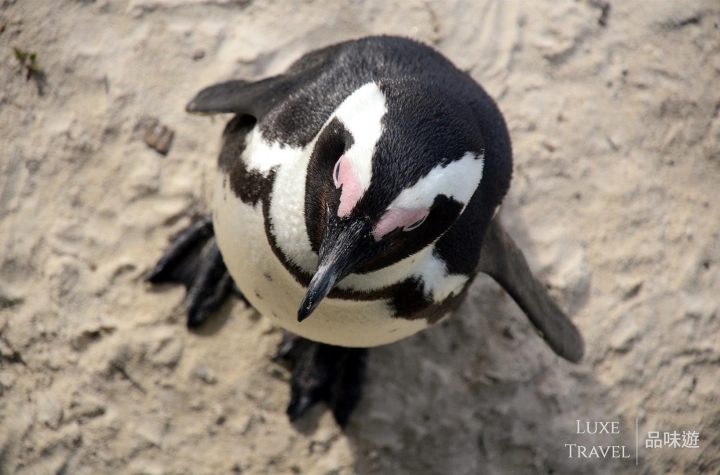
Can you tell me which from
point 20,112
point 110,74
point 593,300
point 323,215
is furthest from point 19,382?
point 593,300

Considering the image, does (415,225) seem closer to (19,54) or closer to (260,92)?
(260,92)

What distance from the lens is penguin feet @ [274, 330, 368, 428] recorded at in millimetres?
2434

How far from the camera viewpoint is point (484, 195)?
1.84 m

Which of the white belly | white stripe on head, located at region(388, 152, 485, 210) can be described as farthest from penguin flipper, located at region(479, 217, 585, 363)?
white stripe on head, located at region(388, 152, 485, 210)

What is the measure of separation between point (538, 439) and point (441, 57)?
135 centimetres

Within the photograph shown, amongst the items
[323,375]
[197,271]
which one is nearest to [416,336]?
[323,375]

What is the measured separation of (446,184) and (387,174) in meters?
0.14

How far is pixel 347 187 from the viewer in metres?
1.41

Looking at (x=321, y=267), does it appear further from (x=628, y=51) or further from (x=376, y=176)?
(x=628, y=51)

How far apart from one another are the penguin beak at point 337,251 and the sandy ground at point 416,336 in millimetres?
1121

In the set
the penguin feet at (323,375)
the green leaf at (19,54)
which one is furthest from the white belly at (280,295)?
the green leaf at (19,54)

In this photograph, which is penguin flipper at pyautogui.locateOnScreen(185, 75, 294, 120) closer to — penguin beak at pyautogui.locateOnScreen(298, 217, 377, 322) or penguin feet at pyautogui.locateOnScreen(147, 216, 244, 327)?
penguin feet at pyautogui.locateOnScreen(147, 216, 244, 327)

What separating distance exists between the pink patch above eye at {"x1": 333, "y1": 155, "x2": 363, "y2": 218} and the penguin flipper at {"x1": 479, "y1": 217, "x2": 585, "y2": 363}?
2.09ft

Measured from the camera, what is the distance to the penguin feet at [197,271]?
8.18 ft
